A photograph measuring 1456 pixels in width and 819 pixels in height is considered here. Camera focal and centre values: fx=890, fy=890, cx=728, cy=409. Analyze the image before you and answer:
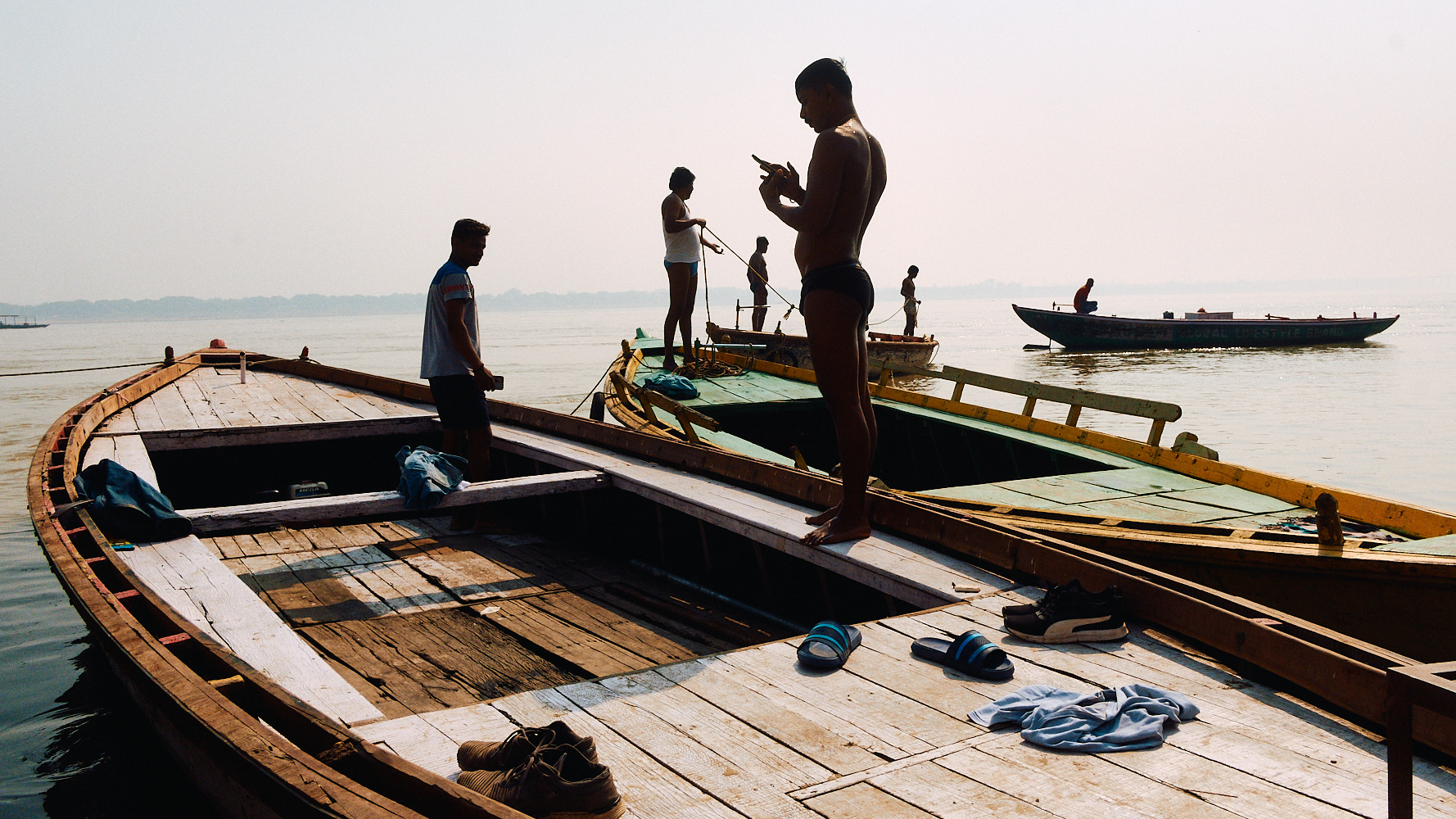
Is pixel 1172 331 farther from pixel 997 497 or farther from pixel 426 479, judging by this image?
pixel 426 479

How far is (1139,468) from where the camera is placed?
19.2 ft

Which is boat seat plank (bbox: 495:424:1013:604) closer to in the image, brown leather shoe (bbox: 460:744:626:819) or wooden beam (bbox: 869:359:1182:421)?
brown leather shoe (bbox: 460:744:626:819)

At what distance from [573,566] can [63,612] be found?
4.50 metres

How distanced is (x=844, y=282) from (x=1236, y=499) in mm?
2984

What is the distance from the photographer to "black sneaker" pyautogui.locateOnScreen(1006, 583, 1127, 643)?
9.11 ft

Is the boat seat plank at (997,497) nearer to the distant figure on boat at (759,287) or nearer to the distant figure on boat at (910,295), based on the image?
the distant figure on boat at (759,287)

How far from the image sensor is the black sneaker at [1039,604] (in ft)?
9.42

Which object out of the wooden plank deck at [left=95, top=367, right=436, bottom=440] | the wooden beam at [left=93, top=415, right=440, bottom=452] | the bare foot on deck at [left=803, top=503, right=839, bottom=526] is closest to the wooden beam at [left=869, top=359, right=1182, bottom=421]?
the bare foot on deck at [left=803, top=503, right=839, bottom=526]

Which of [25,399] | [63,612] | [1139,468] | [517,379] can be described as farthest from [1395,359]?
[25,399]

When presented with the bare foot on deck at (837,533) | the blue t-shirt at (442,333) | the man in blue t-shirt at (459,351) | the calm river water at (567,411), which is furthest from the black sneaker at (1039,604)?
the blue t-shirt at (442,333)

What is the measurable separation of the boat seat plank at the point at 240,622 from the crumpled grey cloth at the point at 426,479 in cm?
95

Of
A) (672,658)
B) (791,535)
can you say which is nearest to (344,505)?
(672,658)

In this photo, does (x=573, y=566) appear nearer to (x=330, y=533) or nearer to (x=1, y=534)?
(x=330, y=533)

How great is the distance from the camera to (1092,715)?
2.22 meters
